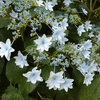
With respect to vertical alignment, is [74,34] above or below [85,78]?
above

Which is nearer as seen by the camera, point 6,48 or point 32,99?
point 6,48

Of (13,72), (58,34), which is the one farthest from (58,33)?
(13,72)

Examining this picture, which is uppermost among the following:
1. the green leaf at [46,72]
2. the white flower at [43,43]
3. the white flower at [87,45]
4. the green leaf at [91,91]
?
the white flower at [43,43]

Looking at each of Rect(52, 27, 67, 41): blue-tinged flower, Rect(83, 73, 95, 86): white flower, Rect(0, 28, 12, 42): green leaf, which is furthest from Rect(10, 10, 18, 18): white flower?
Rect(83, 73, 95, 86): white flower

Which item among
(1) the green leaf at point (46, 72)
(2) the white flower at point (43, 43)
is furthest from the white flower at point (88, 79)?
(2) the white flower at point (43, 43)

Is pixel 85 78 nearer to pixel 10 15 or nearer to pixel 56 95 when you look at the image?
pixel 56 95

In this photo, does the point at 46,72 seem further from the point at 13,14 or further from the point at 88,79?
the point at 13,14

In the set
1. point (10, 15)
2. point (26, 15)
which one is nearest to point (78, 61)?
point (26, 15)

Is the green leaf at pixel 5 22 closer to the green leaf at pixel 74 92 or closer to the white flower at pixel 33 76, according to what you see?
the white flower at pixel 33 76

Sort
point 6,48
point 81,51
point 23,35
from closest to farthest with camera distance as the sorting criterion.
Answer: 1. point 6,48
2. point 81,51
3. point 23,35
